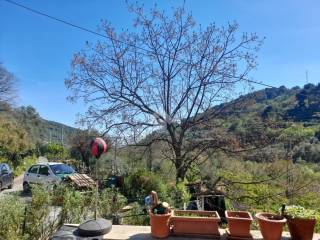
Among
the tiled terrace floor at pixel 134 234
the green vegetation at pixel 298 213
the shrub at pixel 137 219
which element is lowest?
the shrub at pixel 137 219

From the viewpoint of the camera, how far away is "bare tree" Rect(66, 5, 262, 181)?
8609 mm

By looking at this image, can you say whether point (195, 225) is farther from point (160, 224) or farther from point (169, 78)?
point (169, 78)

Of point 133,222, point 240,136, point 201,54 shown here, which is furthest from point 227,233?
point 201,54

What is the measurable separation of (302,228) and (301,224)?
0.15ft

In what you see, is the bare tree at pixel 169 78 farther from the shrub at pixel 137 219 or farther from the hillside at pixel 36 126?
the hillside at pixel 36 126

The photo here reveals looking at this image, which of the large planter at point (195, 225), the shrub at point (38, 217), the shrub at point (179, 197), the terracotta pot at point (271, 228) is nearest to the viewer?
the terracotta pot at point (271, 228)

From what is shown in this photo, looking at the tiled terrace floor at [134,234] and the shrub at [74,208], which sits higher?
the shrub at [74,208]

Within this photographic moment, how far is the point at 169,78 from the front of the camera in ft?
29.2

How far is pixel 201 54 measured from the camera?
28.3ft

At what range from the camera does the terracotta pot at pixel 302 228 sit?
11.6ft

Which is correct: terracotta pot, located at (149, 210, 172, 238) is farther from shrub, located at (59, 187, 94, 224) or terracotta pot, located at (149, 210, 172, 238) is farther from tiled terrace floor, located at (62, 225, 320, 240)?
shrub, located at (59, 187, 94, 224)

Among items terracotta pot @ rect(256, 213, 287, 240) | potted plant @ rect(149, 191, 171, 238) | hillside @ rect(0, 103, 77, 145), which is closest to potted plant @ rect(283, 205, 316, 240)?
terracotta pot @ rect(256, 213, 287, 240)

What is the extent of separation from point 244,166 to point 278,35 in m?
3.73

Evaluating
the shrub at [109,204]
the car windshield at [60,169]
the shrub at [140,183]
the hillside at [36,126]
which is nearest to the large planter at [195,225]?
the shrub at [109,204]
